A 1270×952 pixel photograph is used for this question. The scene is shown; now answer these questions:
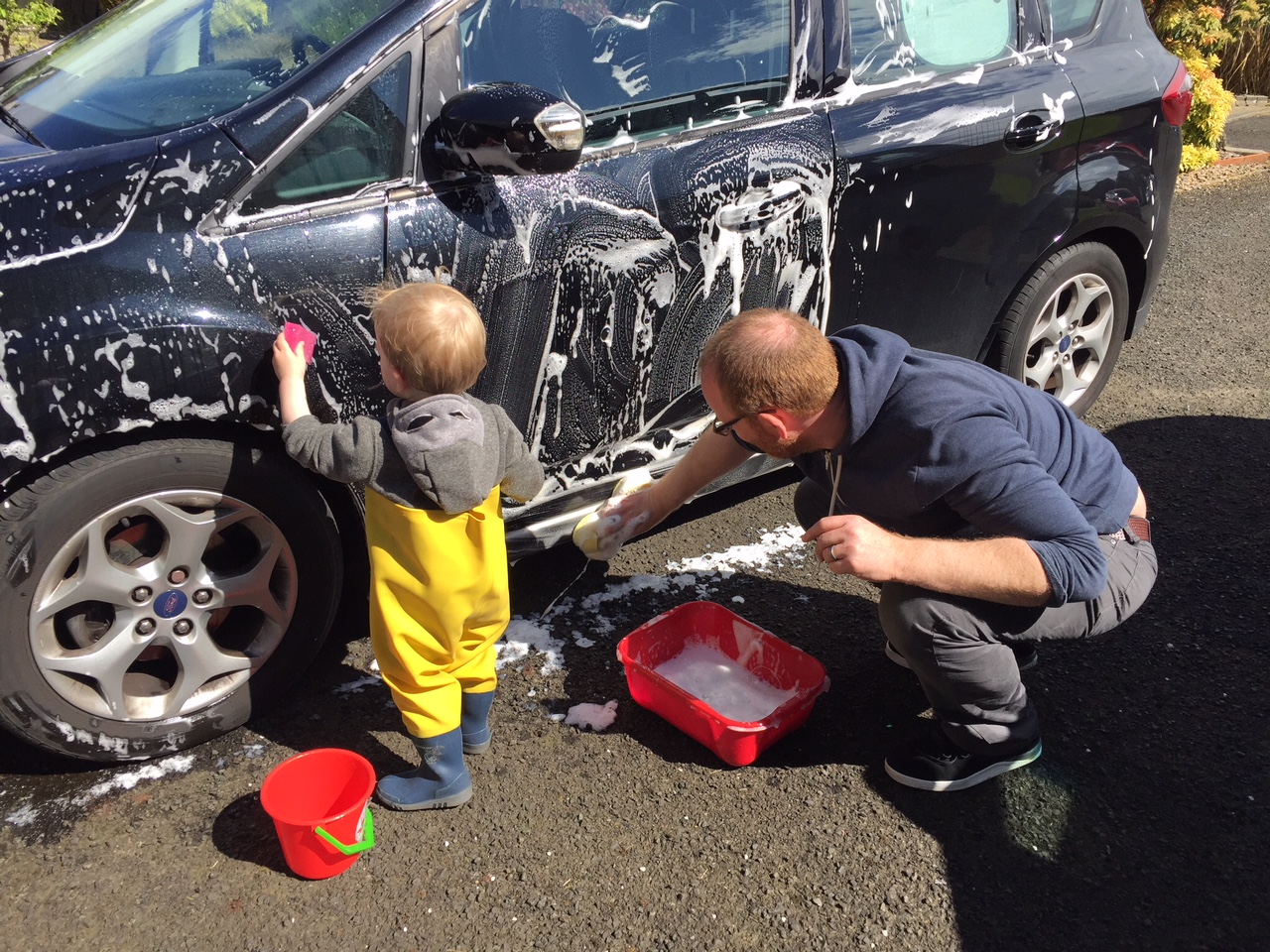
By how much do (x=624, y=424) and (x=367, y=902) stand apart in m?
1.34

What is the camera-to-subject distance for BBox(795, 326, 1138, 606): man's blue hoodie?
6.93 ft

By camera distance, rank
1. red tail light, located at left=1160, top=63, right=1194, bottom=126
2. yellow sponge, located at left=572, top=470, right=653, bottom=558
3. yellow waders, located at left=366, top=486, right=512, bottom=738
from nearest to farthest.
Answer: yellow waders, located at left=366, top=486, right=512, bottom=738
yellow sponge, located at left=572, top=470, right=653, bottom=558
red tail light, located at left=1160, top=63, right=1194, bottom=126

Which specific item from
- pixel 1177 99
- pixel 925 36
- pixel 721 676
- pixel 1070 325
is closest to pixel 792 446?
pixel 721 676

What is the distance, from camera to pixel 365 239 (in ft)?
7.55

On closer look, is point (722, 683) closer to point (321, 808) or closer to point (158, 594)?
point (321, 808)

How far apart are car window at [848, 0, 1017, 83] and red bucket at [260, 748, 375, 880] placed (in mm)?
2331

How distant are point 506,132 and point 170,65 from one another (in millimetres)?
1071

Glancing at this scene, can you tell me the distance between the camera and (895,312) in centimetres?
327

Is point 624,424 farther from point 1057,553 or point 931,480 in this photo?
point 1057,553

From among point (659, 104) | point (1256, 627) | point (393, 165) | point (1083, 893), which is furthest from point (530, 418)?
point (1256, 627)

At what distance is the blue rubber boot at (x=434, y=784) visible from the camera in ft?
7.74

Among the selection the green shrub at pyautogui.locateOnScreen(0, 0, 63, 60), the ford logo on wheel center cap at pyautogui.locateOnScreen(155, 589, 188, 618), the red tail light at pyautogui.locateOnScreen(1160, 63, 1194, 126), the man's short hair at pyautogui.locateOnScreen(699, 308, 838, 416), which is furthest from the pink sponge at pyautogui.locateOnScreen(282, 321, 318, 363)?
the green shrub at pyautogui.locateOnScreen(0, 0, 63, 60)

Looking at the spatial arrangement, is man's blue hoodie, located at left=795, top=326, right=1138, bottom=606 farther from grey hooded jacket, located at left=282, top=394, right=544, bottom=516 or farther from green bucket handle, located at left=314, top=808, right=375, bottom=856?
green bucket handle, located at left=314, top=808, right=375, bottom=856

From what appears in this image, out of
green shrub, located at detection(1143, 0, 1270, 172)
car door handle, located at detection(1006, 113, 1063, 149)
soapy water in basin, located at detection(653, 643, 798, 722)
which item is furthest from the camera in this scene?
green shrub, located at detection(1143, 0, 1270, 172)
